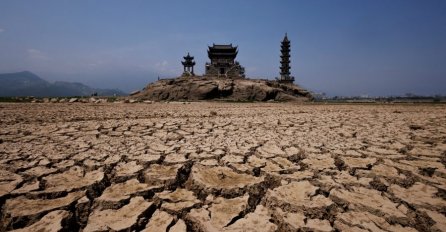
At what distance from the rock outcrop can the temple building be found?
39.9 ft

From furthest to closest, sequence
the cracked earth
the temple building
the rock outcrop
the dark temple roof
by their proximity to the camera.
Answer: the dark temple roof < the temple building < the rock outcrop < the cracked earth

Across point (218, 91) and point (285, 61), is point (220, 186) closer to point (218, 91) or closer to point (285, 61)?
point (218, 91)

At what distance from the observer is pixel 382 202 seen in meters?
1.54

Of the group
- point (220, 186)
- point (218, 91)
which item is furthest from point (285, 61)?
point (220, 186)

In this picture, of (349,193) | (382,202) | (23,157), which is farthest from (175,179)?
(23,157)

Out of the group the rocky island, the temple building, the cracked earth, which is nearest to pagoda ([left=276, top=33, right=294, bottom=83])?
the temple building

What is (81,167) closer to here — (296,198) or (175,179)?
(175,179)

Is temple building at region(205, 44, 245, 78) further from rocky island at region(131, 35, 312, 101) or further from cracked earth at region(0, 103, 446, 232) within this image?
cracked earth at region(0, 103, 446, 232)

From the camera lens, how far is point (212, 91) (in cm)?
2214

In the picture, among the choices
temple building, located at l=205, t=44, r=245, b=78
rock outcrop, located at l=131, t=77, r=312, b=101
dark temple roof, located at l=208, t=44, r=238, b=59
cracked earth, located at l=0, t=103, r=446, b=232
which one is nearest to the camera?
cracked earth, located at l=0, t=103, r=446, b=232

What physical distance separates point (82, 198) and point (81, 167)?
645 mm

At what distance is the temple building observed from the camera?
119 ft

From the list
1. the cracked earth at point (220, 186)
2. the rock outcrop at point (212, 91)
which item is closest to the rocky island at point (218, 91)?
the rock outcrop at point (212, 91)

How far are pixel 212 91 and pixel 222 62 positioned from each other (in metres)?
17.5
